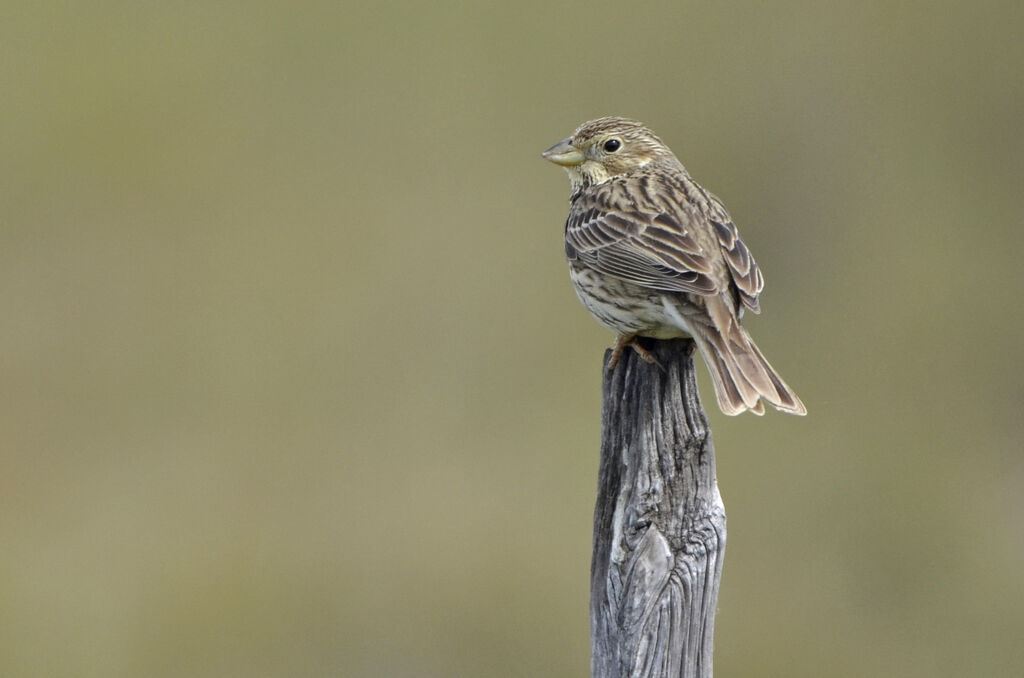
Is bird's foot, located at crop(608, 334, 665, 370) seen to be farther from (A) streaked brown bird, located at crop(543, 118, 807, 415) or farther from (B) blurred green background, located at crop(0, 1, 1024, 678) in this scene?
(B) blurred green background, located at crop(0, 1, 1024, 678)

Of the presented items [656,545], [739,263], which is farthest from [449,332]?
[656,545]

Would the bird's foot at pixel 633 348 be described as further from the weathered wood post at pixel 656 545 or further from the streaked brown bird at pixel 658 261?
the weathered wood post at pixel 656 545

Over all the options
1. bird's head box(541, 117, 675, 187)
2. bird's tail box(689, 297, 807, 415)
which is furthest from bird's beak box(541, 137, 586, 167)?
bird's tail box(689, 297, 807, 415)

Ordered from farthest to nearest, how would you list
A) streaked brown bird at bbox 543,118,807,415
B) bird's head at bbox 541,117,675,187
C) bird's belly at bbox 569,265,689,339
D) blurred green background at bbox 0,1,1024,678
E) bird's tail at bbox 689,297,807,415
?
blurred green background at bbox 0,1,1024,678
bird's head at bbox 541,117,675,187
bird's belly at bbox 569,265,689,339
streaked brown bird at bbox 543,118,807,415
bird's tail at bbox 689,297,807,415

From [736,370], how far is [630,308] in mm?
578

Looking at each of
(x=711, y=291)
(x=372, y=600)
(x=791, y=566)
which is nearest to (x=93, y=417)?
(x=372, y=600)

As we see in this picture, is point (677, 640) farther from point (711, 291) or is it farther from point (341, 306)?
point (341, 306)

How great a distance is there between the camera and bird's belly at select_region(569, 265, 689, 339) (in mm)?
5469

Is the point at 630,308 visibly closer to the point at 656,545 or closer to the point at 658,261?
the point at 658,261

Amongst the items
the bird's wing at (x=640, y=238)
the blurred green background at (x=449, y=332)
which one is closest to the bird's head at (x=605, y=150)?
the bird's wing at (x=640, y=238)

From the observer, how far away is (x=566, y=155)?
22.4ft

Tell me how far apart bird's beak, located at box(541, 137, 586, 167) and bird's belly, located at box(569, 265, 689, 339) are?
106cm

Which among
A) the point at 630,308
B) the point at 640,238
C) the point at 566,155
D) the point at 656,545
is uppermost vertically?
the point at 566,155

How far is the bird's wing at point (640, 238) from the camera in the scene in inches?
218
